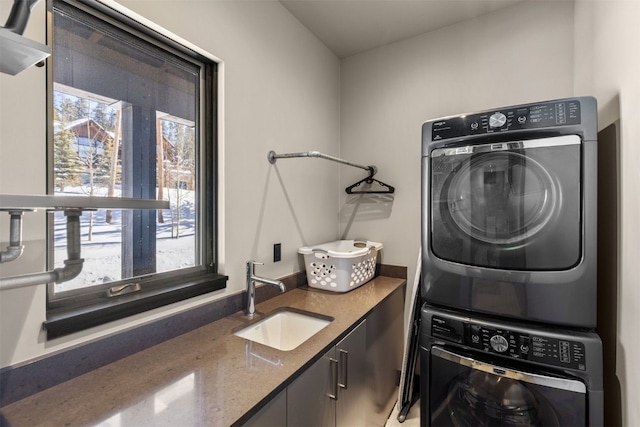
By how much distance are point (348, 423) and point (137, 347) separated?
3.29 feet

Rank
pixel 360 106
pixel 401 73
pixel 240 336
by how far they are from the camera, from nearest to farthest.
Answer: pixel 240 336
pixel 401 73
pixel 360 106

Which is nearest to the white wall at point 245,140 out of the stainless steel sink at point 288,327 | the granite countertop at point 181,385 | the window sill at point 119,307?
the window sill at point 119,307

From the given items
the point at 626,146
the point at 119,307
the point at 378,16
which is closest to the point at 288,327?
the point at 119,307

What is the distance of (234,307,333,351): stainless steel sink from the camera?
1.52 meters

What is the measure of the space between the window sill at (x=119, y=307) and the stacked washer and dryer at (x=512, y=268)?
3.60 feet

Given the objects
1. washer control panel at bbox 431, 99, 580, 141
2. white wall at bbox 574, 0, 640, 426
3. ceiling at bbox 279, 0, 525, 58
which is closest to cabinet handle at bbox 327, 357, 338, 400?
white wall at bbox 574, 0, 640, 426

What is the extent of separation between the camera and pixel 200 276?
1438 mm

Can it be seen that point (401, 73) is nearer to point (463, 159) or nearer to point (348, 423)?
point (463, 159)

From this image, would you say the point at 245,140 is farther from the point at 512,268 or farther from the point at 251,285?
the point at 512,268

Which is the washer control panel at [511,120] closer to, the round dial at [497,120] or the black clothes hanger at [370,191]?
the round dial at [497,120]

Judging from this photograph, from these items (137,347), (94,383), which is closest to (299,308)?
(137,347)

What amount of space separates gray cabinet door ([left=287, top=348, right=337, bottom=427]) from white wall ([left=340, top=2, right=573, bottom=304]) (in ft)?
4.16

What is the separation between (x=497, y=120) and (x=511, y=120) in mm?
53

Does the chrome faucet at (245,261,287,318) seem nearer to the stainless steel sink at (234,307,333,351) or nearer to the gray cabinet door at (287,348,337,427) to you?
the stainless steel sink at (234,307,333,351)
